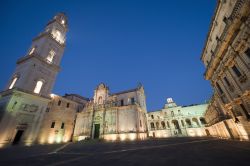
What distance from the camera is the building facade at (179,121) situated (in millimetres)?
44906

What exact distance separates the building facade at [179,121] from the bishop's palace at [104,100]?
0.52m

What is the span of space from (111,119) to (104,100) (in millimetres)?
6294

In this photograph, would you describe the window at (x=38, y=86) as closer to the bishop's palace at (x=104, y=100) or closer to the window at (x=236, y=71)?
the bishop's palace at (x=104, y=100)

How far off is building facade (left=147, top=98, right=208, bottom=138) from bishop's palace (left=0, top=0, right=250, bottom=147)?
20.4 inches

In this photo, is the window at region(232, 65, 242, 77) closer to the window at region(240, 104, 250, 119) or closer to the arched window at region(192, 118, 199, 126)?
the window at region(240, 104, 250, 119)

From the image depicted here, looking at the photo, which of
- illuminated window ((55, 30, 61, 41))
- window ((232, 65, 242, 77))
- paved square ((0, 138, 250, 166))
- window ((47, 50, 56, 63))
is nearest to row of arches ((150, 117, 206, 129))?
window ((232, 65, 242, 77))

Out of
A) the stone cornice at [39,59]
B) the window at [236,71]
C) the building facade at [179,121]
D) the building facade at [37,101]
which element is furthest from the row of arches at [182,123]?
the stone cornice at [39,59]

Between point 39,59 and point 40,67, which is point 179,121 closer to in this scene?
point 40,67

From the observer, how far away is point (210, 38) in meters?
18.4

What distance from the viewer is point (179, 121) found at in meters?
48.0

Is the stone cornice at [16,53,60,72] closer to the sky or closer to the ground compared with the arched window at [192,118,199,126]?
closer to the sky

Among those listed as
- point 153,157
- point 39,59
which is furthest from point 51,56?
point 153,157

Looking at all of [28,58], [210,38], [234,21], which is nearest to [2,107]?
[28,58]

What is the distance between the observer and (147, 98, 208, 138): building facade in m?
44.9
